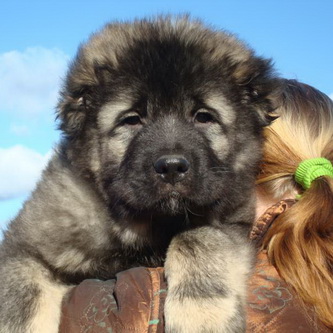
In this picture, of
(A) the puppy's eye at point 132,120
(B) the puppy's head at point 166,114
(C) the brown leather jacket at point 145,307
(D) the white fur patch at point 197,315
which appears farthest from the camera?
(A) the puppy's eye at point 132,120

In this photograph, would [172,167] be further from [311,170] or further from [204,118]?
[311,170]

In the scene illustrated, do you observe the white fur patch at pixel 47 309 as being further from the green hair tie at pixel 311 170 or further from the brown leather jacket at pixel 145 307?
the green hair tie at pixel 311 170

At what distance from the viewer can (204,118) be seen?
105 inches

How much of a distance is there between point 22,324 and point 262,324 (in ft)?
Answer: 3.63

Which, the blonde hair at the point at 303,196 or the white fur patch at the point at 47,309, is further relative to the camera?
the white fur patch at the point at 47,309

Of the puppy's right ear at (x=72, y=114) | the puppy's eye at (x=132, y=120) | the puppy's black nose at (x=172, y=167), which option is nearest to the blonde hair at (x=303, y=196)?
the puppy's black nose at (x=172, y=167)

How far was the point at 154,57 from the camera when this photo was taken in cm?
254

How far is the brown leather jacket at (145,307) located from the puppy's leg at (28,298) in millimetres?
167

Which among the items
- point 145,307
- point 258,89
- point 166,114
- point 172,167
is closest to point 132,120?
point 166,114

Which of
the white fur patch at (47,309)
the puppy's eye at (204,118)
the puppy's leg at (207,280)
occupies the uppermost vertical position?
the puppy's eye at (204,118)

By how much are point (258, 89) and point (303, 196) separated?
69cm

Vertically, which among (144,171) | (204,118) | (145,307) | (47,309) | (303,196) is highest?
(204,118)

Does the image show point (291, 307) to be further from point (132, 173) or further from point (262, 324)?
point (132, 173)

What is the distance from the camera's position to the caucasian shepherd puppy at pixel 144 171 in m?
2.38
